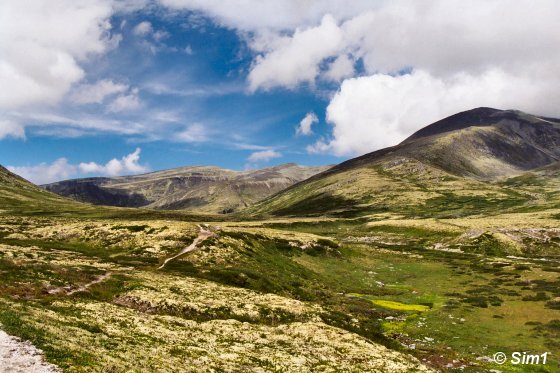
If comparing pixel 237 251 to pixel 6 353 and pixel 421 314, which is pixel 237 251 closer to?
pixel 421 314

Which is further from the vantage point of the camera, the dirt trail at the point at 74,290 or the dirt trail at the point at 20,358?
the dirt trail at the point at 74,290

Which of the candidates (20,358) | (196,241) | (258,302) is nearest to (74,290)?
(258,302)

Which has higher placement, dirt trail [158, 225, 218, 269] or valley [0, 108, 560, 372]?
dirt trail [158, 225, 218, 269]

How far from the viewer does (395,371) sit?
131ft

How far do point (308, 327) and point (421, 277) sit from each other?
5884 centimetres

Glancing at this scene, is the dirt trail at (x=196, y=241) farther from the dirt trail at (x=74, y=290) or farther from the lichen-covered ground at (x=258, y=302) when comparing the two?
the dirt trail at (x=74, y=290)

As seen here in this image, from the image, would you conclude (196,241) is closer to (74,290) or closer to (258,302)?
(258,302)

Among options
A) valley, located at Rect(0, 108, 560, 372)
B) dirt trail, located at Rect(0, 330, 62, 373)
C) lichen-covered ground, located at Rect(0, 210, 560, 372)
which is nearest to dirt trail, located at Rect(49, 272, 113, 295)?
lichen-covered ground, located at Rect(0, 210, 560, 372)

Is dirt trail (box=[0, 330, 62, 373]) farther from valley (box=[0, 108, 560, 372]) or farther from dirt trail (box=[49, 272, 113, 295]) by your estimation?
dirt trail (box=[49, 272, 113, 295])

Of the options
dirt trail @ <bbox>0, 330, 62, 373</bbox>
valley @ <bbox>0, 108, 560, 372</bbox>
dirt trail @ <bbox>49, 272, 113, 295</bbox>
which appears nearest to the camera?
dirt trail @ <bbox>0, 330, 62, 373</bbox>

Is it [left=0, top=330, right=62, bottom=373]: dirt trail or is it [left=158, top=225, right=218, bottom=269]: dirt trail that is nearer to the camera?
[left=0, top=330, right=62, bottom=373]: dirt trail

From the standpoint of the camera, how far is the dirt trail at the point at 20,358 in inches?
909

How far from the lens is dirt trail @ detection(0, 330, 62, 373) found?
23078mm

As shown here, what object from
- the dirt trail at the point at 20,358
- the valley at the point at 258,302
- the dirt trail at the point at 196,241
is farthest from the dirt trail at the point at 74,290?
the dirt trail at the point at 20,358
